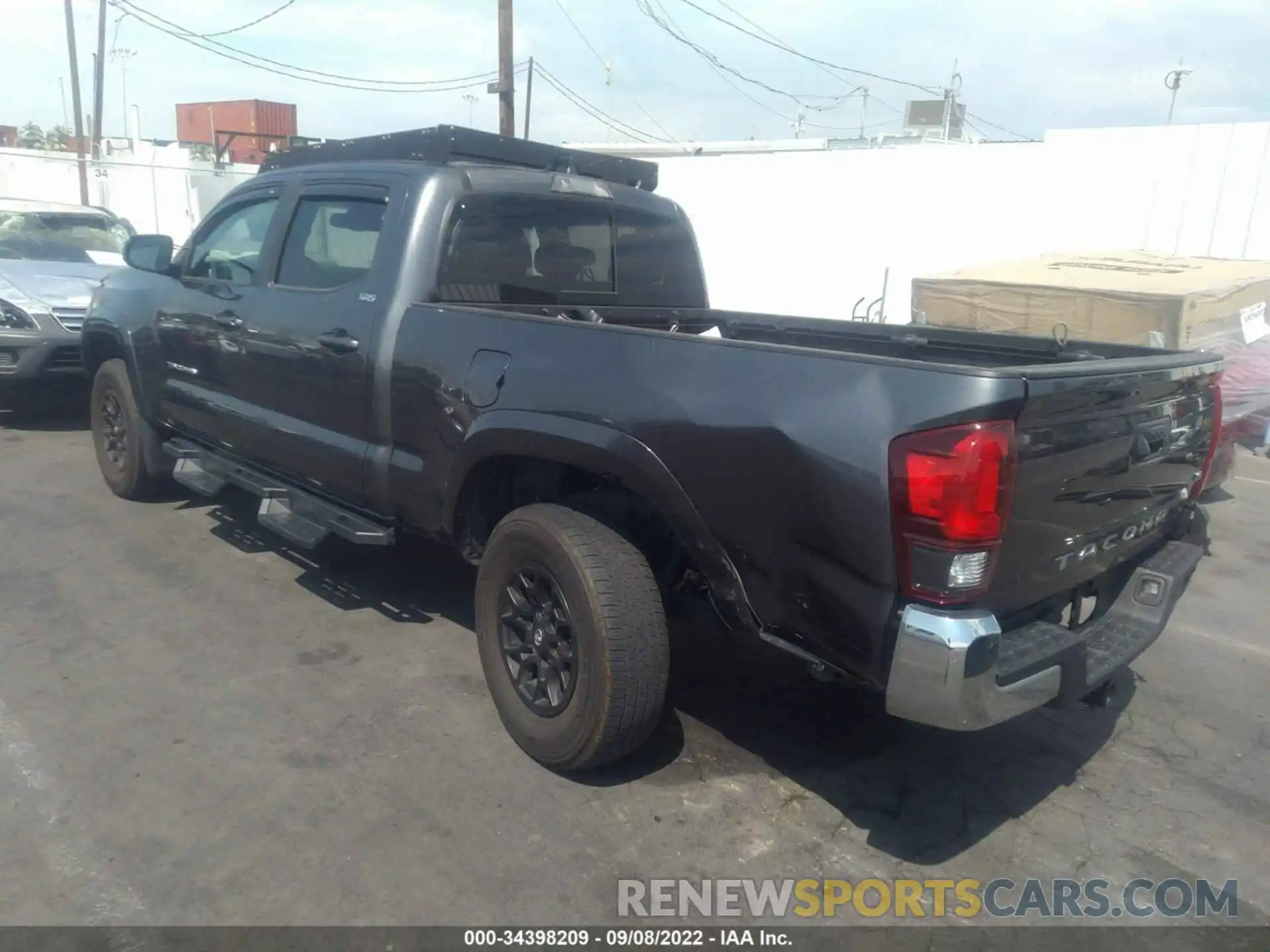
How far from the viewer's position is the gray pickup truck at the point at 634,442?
2.38 meters

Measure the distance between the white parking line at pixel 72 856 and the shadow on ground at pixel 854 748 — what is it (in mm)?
1337

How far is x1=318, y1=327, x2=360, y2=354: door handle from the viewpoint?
12.7 ft

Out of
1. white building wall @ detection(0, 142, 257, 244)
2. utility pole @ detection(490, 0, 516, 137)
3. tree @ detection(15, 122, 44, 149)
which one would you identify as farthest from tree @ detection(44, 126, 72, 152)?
utility pole @ detection(490, 0, 516, 137)

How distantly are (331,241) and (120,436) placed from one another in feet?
8.77

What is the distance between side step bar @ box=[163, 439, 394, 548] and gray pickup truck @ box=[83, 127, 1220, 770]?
0.07 ft

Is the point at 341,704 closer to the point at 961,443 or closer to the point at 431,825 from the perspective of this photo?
the point at 431,825

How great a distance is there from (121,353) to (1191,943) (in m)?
5.75

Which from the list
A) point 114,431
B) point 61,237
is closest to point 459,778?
point 114,431

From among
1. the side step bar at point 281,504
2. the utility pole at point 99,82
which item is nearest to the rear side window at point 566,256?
the side step bar at point 281,504

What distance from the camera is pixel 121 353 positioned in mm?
5727

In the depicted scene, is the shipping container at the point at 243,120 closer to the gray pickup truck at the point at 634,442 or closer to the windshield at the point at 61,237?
the windshield at the point at 61,237

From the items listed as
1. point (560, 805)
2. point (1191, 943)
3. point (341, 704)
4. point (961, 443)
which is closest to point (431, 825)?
point (560, 805)

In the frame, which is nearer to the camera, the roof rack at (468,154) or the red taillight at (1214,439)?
the red taillight at (1214,439)

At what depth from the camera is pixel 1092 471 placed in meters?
2.65
